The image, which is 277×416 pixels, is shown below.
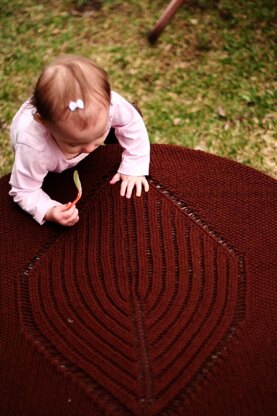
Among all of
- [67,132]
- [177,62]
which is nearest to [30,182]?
[67,132]

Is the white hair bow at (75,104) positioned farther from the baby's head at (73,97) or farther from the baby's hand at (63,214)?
the baby's hand at (63,214)

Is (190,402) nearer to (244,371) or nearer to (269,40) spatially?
(244,371)

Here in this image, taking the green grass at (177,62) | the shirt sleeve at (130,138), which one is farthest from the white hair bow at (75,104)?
the green grass at (177,62)

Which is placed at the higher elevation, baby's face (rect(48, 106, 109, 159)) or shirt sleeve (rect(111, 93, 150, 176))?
baby's face (rect(48, 106, 109, 159))

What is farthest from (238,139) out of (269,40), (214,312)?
(214,312)

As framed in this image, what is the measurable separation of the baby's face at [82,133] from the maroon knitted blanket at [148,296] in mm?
274

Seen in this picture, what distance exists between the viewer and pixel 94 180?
1.70 meters

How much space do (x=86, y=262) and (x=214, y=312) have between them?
0.44 meters

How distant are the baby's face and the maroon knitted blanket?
274mm

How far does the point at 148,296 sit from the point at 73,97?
644 mm

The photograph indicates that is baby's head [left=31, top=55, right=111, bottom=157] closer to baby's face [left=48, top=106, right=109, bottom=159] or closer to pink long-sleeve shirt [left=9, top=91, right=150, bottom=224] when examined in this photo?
baby's face [left=48, top=106, right=109, bottom=159]

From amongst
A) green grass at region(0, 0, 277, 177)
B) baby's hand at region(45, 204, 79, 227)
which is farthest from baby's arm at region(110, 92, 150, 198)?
green grass at region(0, 0, 277, 177)

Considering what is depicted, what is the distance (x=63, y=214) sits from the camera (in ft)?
5.01

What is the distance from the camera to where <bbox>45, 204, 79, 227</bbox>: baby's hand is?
153 centimetres
